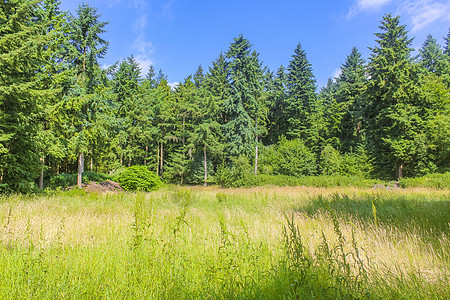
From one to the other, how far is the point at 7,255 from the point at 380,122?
32.1m

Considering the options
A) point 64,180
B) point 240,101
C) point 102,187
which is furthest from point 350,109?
point 64,180

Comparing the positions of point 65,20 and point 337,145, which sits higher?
point 65,20

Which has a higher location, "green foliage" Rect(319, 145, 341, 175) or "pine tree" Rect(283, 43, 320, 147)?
"pine tree" Rect(283, 43, 320, 147)

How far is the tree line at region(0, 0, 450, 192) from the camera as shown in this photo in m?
9.48

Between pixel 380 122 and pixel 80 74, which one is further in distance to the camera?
pixel 380 122

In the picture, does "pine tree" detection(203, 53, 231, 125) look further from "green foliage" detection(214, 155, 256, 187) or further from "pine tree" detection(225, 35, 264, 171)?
"green foliage" detection(214, 155, 256, 187)

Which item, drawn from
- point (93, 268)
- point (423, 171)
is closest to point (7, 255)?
point (93, 268)

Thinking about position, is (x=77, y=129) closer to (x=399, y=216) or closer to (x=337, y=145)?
(x=399, y=216)

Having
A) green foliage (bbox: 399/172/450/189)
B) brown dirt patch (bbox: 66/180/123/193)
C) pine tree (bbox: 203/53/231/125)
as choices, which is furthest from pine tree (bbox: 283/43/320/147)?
brown dirt patch (bbox: 66/180/123/193)

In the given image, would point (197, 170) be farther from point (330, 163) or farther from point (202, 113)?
point (330, 163)

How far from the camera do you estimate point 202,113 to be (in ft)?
102

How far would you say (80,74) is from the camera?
16.2 meters

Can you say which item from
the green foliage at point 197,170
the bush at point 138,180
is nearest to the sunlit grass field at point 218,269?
the bush at point 138,180

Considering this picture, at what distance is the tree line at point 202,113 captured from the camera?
31.1ft
